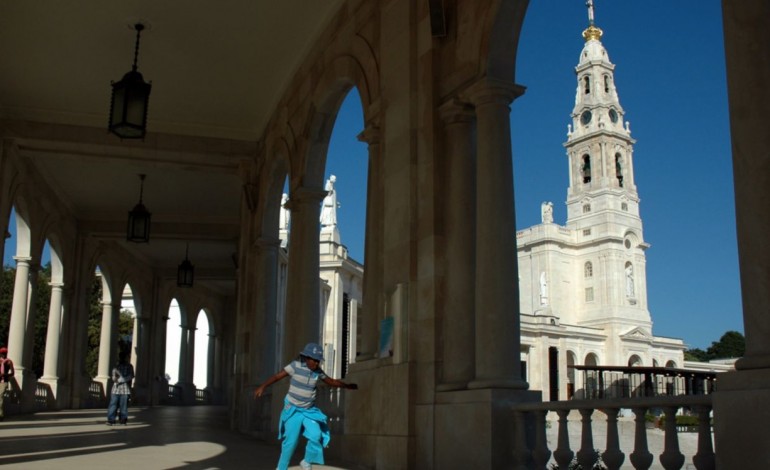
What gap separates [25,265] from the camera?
21.5 meters

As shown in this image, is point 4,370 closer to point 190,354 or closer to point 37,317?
point 190,354

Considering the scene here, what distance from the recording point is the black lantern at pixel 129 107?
11812mm

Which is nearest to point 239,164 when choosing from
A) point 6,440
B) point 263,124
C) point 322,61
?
point 263,124

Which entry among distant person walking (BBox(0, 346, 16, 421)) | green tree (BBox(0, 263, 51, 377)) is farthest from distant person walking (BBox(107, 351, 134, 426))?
green tree (BBox(0, 263, 51, 377))

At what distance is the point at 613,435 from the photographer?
6.39m

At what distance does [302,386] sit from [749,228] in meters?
4.18

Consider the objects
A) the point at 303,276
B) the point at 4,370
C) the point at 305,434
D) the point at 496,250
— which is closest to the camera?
the point at 305,434

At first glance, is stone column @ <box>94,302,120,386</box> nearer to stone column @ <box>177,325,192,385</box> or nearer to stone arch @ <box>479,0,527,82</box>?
stone column @ <box>177,325,192,385</box>

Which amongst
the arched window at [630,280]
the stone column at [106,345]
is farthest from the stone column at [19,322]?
the arched window at [630,280]

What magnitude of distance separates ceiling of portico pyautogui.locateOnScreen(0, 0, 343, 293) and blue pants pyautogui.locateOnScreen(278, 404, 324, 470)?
7278 millimetres

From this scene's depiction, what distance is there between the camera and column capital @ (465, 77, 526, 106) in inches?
329

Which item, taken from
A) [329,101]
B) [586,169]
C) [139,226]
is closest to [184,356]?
[139,226]

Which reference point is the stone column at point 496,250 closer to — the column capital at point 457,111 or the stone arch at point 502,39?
the stone arch at point 502,39

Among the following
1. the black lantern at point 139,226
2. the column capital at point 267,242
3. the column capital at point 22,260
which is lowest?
the column capital at point 267,242
